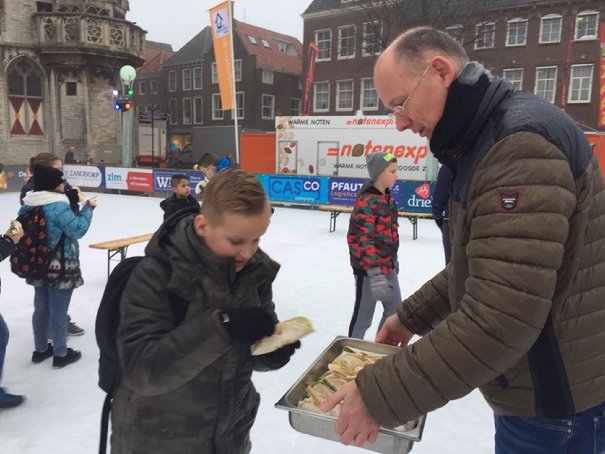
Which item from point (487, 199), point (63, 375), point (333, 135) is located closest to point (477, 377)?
point (487, 199)

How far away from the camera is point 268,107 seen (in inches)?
1486

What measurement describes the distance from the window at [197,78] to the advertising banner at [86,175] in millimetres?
21833

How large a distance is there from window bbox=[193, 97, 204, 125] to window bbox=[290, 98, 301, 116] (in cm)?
719

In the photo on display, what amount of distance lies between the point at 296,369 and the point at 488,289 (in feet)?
11.5

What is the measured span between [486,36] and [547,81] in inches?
163

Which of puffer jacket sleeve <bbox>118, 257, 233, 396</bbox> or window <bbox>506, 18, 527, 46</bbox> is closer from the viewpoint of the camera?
puffer jacket sleeve <bbox>118, 257, 233, 396</bbox>

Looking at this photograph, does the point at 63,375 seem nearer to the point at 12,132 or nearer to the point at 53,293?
the point at 53,293

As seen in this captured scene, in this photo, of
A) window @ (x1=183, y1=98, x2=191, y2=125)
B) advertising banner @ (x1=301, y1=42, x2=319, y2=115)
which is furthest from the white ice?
window @ (x1=183, y1=98, x2=191, y2=125)

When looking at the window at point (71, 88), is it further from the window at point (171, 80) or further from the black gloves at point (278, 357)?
the black gloves at point (278, 357)

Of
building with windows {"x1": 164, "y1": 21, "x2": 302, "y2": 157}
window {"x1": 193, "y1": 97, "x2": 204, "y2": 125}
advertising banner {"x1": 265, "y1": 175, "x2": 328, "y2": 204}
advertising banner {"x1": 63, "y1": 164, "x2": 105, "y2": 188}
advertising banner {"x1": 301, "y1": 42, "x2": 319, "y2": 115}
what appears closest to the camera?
advertising banner {"x1": 265, "y1": 175, "x2": 328, "y2": 204}

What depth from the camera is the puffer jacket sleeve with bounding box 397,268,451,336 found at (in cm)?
201

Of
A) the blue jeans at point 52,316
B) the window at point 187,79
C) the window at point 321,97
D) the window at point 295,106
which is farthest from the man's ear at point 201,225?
the window at point 187,79

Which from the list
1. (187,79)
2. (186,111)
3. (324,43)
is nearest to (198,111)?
(186,111)

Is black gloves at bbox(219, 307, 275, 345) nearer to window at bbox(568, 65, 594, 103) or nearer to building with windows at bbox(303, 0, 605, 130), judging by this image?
building with windows at bbox(303, 0, 605, 130)
